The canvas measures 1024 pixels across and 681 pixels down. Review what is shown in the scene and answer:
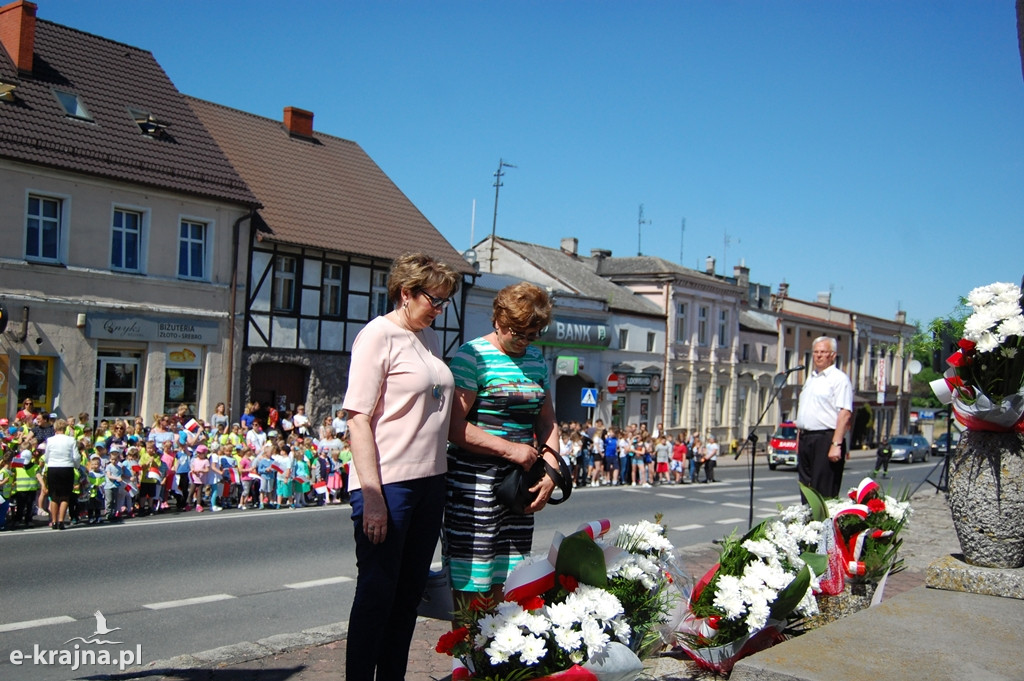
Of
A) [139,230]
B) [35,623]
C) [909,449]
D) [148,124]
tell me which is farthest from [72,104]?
[909,449]

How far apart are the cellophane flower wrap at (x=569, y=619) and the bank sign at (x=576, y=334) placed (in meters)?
31.6

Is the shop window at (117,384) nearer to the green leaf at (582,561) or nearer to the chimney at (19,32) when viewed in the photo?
the chimney at (19,32)

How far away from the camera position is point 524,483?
4.24 metres

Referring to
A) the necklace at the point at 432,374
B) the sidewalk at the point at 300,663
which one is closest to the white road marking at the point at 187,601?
the sidewalk at the point at 300,663

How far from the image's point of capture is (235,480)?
53.5 feet

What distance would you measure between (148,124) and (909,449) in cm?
4204

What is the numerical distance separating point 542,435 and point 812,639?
4.90 feet

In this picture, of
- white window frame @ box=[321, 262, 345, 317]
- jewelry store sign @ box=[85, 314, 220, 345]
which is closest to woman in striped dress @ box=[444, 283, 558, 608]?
jewelry store sign @ box=[85, 314, 220, 345]

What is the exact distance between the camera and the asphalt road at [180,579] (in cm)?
684

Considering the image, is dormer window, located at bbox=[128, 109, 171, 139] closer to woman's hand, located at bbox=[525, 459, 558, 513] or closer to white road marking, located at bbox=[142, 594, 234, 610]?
white road marking, located at bbox=[142, 594, 234, 610]

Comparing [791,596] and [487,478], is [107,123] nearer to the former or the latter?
[487,478]

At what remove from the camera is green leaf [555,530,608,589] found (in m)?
3.77

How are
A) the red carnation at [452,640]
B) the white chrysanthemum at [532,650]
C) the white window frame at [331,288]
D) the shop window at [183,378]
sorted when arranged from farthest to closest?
1. the white window frame at [331,288]
2. the shop window at [183,378]
3. the red carnation at [452,640]
4. the white chrysanthemum at [532,650]

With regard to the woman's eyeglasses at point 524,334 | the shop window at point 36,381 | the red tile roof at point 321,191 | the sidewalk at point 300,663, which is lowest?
the sidewalk at point 300,663
